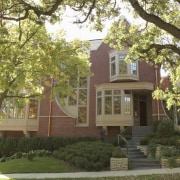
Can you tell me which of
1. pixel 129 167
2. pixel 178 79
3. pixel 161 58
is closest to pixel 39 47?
pixel 161 58

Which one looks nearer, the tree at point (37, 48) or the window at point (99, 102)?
the tree at point (37, 48)

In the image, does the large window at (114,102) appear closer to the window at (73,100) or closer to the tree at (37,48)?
the window at (73,100)

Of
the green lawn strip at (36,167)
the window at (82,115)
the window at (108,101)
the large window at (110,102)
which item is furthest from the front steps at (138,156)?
the window at (82,115)

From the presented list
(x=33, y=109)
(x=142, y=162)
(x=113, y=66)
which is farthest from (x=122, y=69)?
(x=142, y=162)

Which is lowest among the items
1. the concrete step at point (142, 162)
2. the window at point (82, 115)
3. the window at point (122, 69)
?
the concrete step at point (142, 162)

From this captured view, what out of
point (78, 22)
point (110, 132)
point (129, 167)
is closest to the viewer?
point (78, 22)

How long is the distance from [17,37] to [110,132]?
36.0ft

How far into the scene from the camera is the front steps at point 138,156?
13.1m

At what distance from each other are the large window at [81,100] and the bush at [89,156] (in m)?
8.34

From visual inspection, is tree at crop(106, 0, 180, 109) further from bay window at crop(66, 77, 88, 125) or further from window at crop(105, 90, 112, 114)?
bay window at crop(66, 77, 88, 125)

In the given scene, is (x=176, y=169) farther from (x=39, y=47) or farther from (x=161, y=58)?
(x=39, y=47)

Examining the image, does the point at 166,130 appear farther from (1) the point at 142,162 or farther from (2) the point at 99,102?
(2) the point at 99,102

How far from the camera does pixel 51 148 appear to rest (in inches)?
733

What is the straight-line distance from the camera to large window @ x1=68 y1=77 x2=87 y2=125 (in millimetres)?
22891
